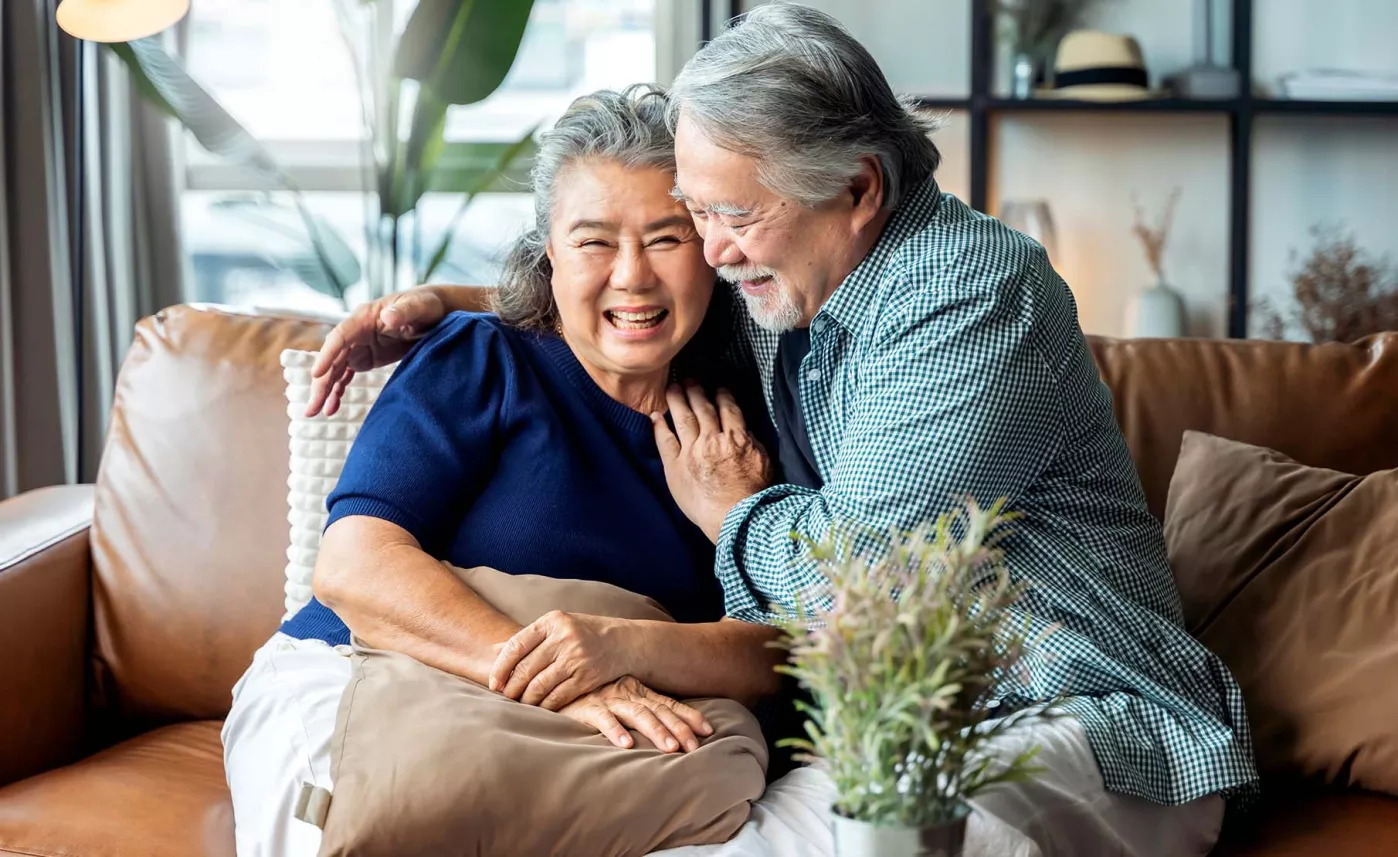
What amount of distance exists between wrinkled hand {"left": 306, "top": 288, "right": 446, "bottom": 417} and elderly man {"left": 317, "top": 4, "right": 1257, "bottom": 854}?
0.42 metres

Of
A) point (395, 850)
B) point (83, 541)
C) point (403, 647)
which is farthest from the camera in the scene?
point (83, 541)

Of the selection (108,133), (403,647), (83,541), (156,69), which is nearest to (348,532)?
(403,647)

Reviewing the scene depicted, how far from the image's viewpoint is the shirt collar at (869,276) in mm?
1422

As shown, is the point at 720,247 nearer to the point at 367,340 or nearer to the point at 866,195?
the point at 866,195

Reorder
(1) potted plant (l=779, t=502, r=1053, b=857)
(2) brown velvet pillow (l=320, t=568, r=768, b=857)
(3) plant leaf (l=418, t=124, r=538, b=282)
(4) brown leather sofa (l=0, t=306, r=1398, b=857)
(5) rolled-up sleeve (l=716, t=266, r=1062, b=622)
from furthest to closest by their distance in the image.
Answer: (3) plant leaf (l=418, t=124, r=538, b=282) < (4) brown leather sofa (l=0, t=306, r=1398, b=857) < (5) rolled-up sleeve (l=716, t=266, r=1062, b=622) < (2) brown velvet pillow (l=320, t=568, r=768, b=857) < (1) potted plant (l=779, t=502, r=1053, b=857)

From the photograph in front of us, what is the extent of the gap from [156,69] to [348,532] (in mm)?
2001

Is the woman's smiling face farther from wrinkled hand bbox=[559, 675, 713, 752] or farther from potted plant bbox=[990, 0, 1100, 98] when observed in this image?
potted plant bbox=[990, 0, 1100, 98]

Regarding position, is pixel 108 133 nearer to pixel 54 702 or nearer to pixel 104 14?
pixel 104 14

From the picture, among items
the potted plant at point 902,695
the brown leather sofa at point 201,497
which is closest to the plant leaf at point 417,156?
the brown leather sofa at point 201,497

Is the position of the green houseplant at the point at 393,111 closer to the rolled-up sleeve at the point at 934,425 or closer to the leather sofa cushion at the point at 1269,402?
the leather sofa cushion at the point at 1269,402

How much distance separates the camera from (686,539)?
1607 mm

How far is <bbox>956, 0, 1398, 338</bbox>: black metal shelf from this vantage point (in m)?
3.69

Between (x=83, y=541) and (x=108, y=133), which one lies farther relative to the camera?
(x=108, y=133)

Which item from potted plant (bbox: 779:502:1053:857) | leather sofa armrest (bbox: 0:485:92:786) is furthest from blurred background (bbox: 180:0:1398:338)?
potted plant (bbox: 779:502:1053:857)
